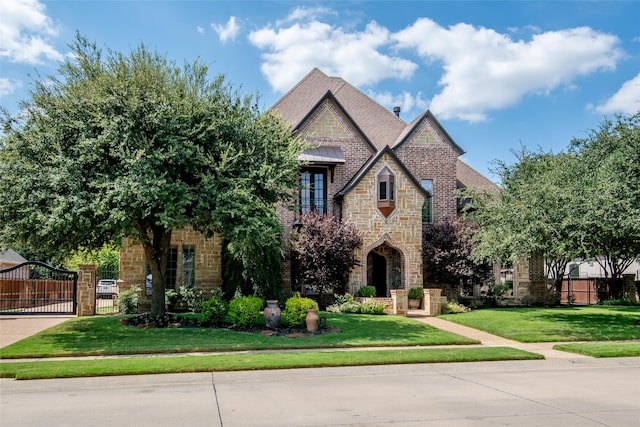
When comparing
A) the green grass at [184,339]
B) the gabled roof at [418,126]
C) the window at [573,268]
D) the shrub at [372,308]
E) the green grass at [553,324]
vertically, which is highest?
the gabled roof at [418,126]

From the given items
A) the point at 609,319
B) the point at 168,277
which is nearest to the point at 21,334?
the point at 168,277

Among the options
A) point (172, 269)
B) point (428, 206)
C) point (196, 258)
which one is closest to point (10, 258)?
point (172, 269)

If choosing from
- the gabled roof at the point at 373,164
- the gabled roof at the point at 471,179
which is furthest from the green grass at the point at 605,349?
the gabled roof at the point at 471,179

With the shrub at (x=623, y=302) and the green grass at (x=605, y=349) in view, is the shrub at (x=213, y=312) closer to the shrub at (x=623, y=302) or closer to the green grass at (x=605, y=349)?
the green grass at (x=605, y=349)

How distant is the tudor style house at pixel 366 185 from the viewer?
2436 centimetres

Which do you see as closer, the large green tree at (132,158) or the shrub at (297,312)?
the large green tree at (132,158)

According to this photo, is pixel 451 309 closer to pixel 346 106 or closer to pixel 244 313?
pixel 244 313

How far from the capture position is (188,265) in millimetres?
24312

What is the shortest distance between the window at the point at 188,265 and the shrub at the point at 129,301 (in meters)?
2.25

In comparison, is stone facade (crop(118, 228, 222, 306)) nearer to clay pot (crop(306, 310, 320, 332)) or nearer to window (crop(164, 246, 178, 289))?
window (crop(164, 246, 178, 289))

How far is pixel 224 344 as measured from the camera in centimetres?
1504

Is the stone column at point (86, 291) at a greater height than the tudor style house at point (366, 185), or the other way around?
the tudor style house at point (366, 185)

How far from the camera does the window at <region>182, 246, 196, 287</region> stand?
79.5 feet

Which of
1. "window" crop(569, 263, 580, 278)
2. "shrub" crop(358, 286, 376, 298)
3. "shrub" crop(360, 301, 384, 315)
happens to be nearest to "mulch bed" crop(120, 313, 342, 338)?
"shrub" crop(360, 301, 384, 315)
